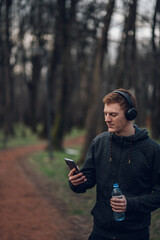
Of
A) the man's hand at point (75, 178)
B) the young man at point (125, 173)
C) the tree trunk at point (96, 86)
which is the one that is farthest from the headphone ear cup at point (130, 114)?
the tree trunk at point (96, 86)

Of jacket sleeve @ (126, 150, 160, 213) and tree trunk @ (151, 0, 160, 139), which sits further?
tree trunk @ (151, 0, 160, 139)

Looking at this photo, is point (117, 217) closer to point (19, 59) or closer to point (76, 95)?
point (19, 59)

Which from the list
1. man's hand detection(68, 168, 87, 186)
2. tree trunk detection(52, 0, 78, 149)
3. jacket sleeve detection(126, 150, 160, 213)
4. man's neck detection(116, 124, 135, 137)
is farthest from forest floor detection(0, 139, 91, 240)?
tree trunk detection(52, 0, 78, 149)

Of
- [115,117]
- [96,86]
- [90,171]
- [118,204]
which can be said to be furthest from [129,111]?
[96,86]

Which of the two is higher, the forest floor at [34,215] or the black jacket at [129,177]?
the black jacket at [129,177]

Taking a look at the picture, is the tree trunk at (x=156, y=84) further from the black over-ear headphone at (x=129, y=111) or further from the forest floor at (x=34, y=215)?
the black over-ear headphone at (x=129, y=111)

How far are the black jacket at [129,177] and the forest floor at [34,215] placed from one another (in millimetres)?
3259

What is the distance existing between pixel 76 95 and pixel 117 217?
4297cm

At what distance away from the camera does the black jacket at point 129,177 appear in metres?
2.94

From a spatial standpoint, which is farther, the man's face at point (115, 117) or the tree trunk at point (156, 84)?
the tree trunk at point (156, 84)

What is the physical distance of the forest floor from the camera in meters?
6.31

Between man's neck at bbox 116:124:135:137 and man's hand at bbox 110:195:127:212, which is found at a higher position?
man's neck at bbox 116:124:135:137

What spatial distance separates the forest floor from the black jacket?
128 inches

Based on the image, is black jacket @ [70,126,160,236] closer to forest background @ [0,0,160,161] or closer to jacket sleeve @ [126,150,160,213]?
jacket sleeve @ [126,150,160,213]
